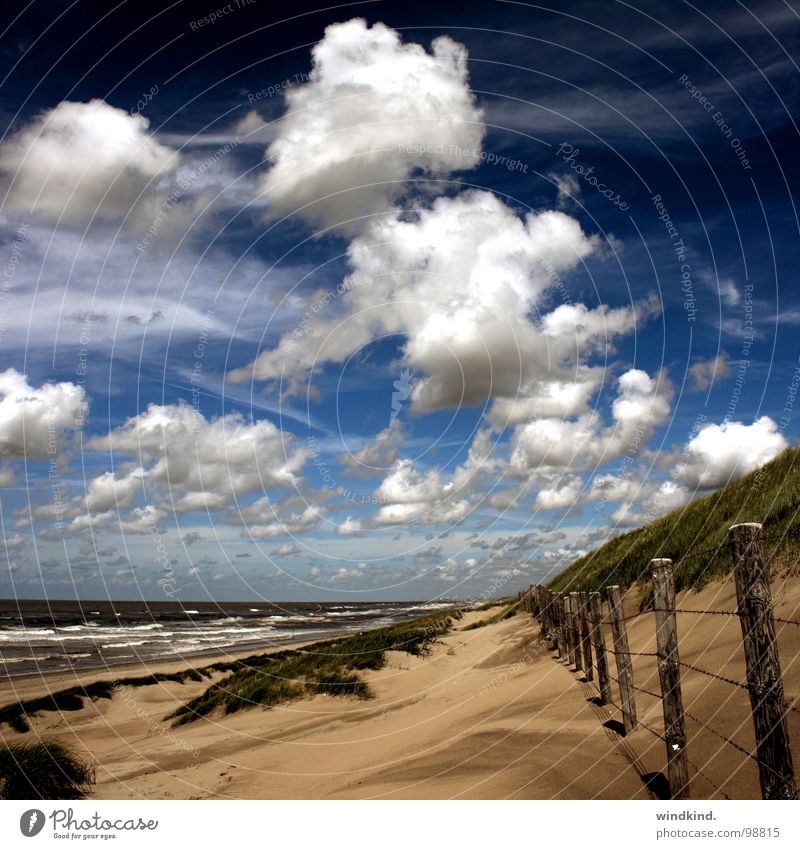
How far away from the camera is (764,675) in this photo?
16.2 feet

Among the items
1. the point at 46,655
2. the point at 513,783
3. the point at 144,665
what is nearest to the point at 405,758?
the point at 513,783

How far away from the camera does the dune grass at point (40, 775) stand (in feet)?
29.5

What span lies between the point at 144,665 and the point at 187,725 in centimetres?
2193

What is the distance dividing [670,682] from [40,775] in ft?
28.6

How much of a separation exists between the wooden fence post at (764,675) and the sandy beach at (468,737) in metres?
1.20

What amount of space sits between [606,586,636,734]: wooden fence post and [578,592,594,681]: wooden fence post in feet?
11.6

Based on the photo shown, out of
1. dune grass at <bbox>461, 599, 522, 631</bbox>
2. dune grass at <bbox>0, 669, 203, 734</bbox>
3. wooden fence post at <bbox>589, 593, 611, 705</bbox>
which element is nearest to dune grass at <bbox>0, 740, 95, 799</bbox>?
wooden fence post at <bbox>589, 593, 611, 705</bbox>

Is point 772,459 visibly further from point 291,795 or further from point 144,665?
point 144,665

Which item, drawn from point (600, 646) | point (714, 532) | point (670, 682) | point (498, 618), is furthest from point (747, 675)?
point (498, 618)

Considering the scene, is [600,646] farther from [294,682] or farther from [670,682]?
[294,682]

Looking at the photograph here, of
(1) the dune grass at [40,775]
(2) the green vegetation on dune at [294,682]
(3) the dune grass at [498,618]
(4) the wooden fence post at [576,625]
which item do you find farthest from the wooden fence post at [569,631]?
(3) the dune grass at [498,618]

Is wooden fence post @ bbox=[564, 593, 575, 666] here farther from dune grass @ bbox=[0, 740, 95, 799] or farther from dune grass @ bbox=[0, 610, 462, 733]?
dune grass @ bbox=[0, 740, 95, 799]

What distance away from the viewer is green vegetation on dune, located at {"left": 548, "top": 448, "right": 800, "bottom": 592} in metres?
12.3

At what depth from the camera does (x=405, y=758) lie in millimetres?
9727
